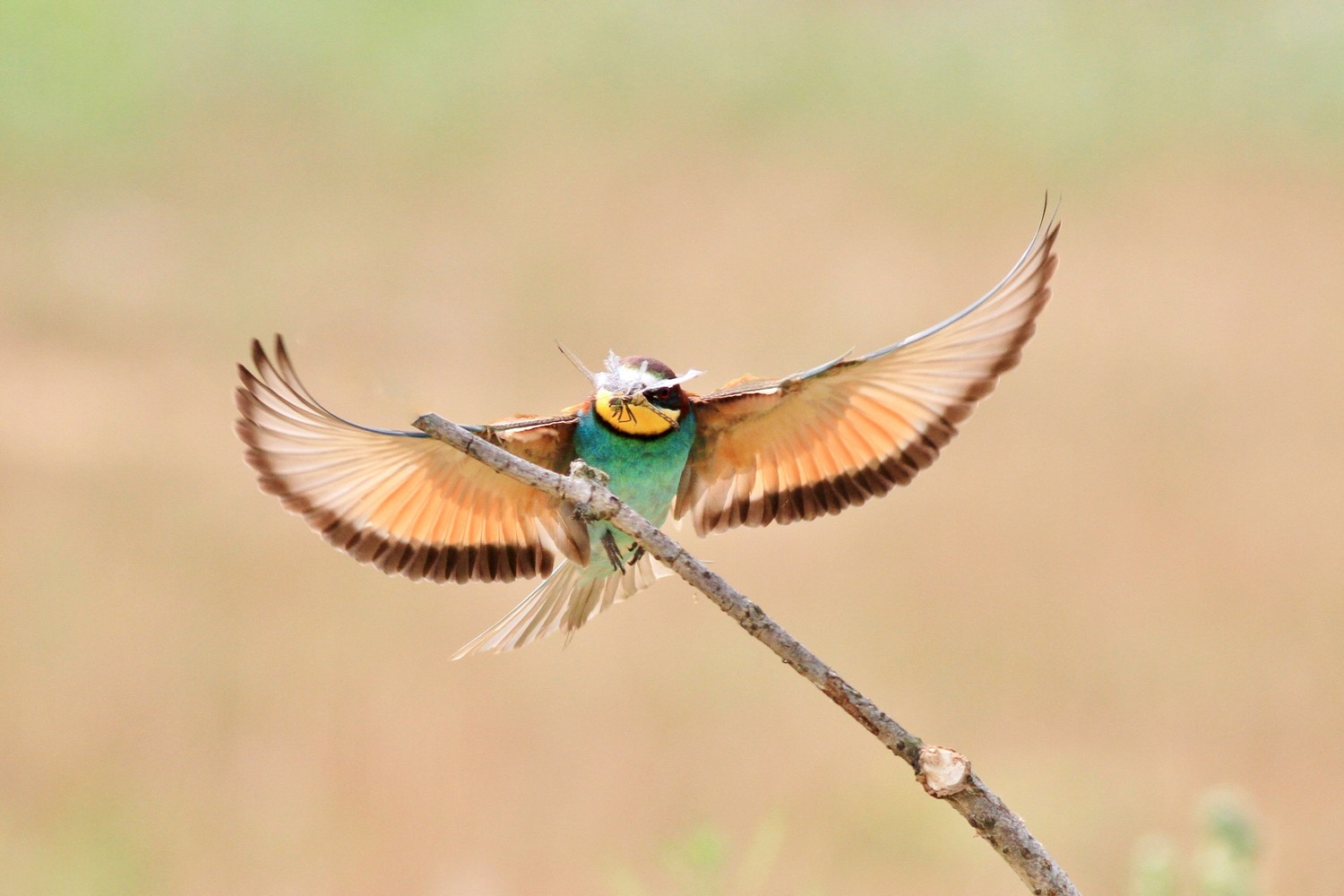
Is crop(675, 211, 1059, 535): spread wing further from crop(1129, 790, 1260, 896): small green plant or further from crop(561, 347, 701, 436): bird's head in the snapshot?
crop(1129, 790, 1260, 896): small green plant

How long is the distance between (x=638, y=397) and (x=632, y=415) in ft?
0.09

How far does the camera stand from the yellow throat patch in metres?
1.32

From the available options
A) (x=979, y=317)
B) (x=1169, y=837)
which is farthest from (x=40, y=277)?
(x=979, y=317)

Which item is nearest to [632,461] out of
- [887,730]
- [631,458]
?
[631,458]

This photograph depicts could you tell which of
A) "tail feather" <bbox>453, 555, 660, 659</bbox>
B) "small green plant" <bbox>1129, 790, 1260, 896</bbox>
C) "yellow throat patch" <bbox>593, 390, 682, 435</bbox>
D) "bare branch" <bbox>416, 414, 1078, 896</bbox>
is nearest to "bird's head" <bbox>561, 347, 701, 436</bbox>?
"yellow throat patch" <bbox>593, 390, 682, 435</bbox>

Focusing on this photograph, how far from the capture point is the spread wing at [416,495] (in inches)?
52.4

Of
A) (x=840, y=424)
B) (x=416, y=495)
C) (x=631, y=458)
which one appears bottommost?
(x=416, y=495)

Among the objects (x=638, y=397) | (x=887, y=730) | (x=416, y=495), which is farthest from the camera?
(x=416, y=495)

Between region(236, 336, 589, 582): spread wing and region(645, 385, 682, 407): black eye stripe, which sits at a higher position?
region(645, 385, 682, 407): black eye stripe

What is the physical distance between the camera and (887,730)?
0.84 metres

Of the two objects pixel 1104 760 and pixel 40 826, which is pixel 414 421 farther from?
pixel 1104 760

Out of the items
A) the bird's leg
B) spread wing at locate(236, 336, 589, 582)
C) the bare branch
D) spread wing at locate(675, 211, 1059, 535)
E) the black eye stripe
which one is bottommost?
the bare branch

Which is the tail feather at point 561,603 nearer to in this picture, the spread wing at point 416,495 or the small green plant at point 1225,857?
the spread wing at point 416,495

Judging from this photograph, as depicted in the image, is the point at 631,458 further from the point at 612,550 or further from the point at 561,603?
the point at 561,603
